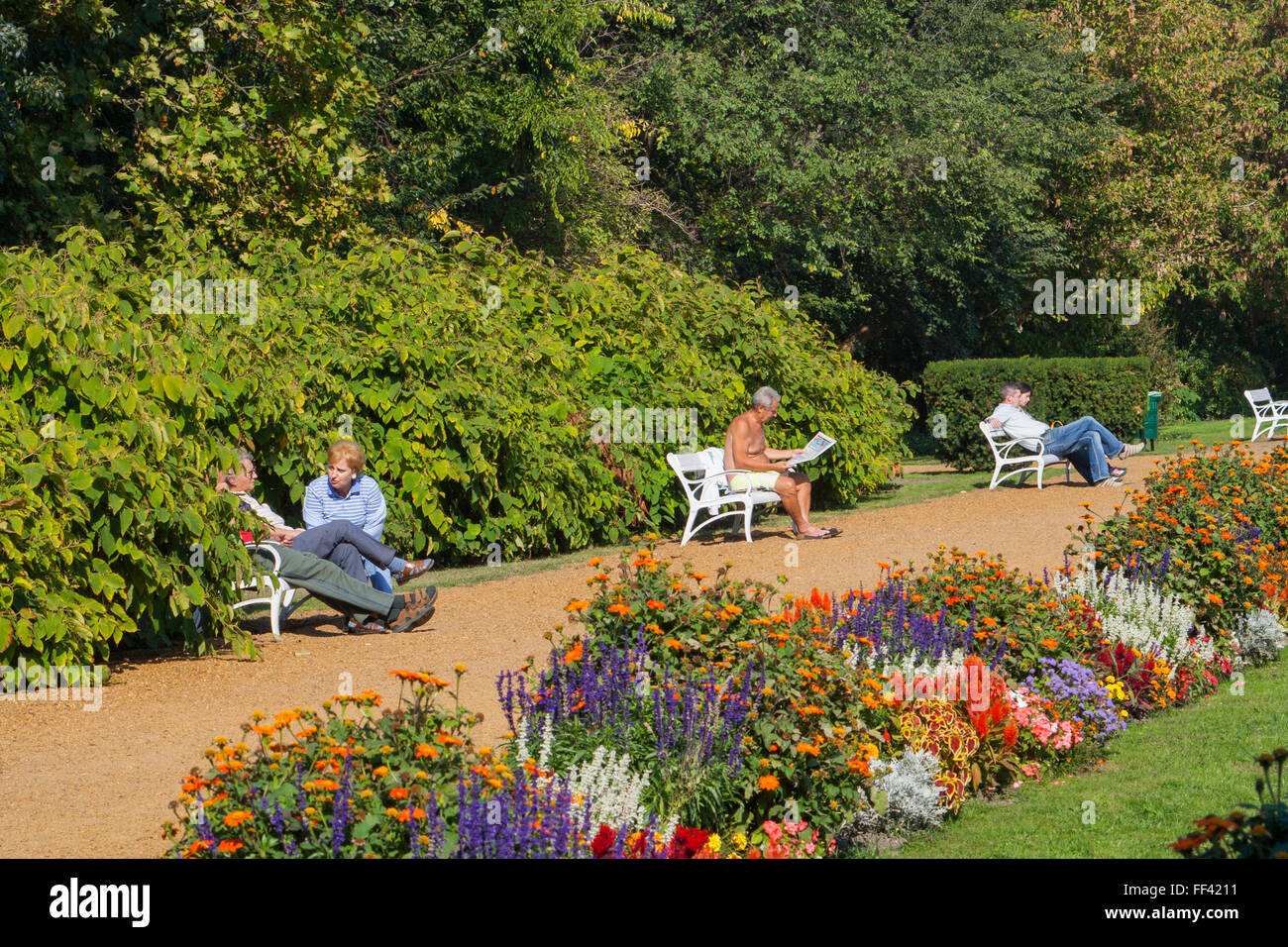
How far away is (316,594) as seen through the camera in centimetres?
802

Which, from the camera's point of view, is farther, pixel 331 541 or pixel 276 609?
pixel 331 541

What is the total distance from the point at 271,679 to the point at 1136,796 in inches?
159

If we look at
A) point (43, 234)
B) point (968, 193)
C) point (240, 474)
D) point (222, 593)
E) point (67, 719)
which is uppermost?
point (968, 193)

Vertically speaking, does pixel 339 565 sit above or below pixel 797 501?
below

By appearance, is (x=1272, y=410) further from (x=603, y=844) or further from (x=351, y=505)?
(x=603, y=844)

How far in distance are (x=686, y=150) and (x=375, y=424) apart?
1223 centimetres

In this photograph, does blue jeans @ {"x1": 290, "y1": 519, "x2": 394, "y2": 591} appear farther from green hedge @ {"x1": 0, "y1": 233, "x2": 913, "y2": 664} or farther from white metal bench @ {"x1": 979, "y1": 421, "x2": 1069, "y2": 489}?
white metal bench @ {"x1": 979, "y1": 421, "x2": 1069, "y2": 489}

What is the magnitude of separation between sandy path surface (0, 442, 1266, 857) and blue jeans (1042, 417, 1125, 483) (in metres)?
2.21

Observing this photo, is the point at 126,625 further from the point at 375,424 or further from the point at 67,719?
the point at 375,424

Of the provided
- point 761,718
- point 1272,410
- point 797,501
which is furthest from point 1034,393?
point 761,718

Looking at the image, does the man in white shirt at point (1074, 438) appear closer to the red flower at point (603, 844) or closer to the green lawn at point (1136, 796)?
the green lawn at point (1136, 796)

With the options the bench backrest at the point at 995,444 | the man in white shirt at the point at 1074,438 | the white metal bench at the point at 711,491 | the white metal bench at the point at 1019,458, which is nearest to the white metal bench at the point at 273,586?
the white metal bench at the point at 711,491

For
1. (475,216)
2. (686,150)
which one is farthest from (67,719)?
(686,150)

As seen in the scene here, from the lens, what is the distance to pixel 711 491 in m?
11.4
